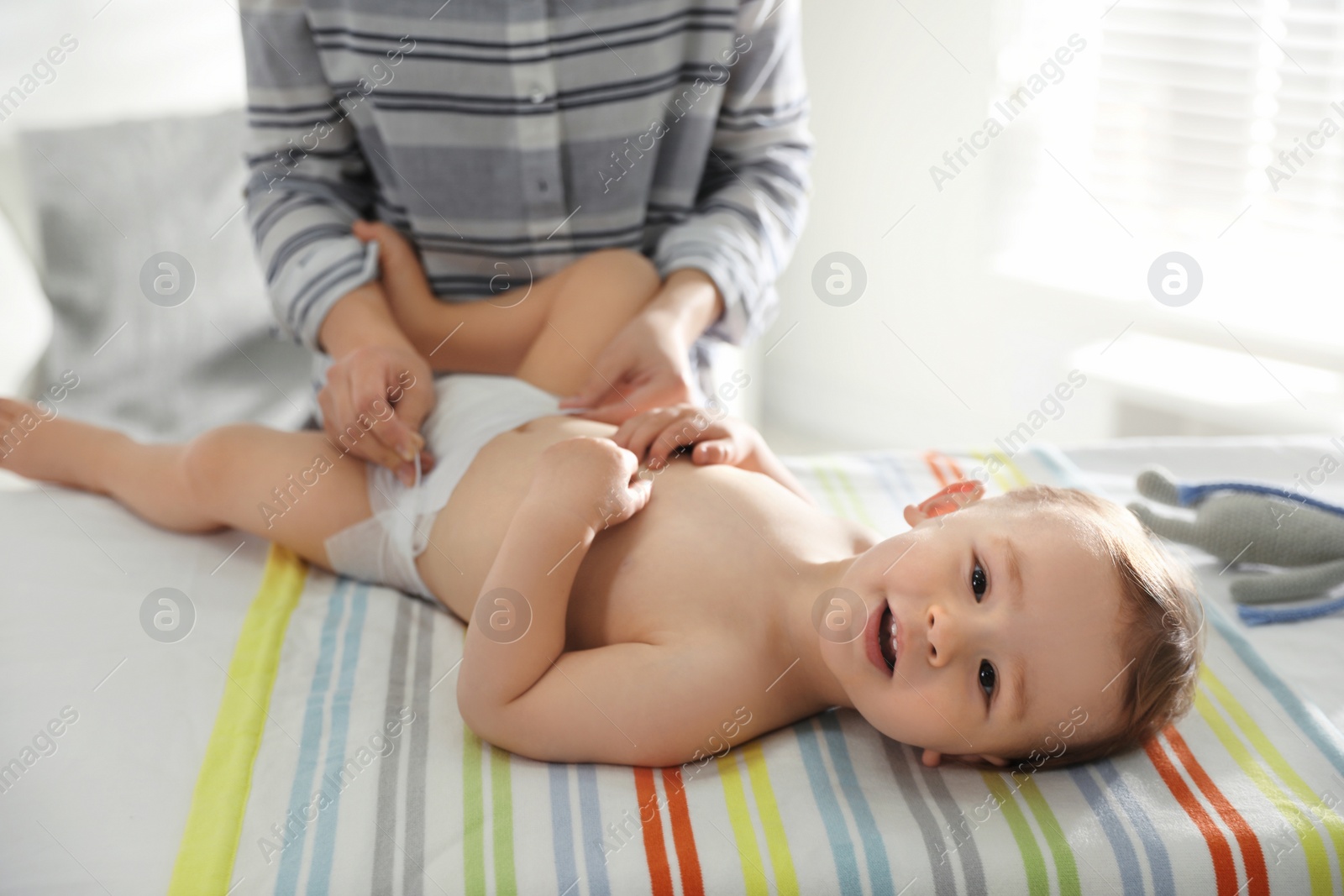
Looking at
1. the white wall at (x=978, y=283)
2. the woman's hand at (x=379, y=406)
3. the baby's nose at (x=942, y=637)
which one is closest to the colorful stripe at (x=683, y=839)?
the baby's nose at (x=942, y=637)

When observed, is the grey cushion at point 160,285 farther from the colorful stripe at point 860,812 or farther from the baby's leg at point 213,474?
the colorful stripe at point 860,812

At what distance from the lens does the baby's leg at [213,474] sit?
41.6 inches

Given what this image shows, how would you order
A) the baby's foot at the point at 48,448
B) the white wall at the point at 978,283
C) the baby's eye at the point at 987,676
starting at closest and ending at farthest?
1. the baby's eye at the point at 987,676
2. the baby's foot at the point at 48,448
3. the white wall at the point at 978,283

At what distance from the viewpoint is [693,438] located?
1018 mm

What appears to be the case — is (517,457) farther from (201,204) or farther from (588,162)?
(201,204)

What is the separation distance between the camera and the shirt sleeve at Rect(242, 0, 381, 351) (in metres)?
1.15

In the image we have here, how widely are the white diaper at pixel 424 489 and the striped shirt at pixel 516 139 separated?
19cm

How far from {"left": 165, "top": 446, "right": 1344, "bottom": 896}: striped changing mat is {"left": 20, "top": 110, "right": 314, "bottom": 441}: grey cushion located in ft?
1.78

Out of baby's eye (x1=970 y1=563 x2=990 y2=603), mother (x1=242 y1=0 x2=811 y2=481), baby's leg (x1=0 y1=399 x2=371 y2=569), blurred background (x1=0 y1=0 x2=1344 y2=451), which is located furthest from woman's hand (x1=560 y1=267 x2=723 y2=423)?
blurred background (x1=0 y1=0 x2=1344 y2=451)

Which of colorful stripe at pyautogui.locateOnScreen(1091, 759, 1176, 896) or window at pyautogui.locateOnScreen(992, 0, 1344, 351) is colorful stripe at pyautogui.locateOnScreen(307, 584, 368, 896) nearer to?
colorful stripe at pyautogui.locateOnScreen(1091, 759, 1176, 896)

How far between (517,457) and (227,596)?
0.99ft

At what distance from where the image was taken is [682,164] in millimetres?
1252

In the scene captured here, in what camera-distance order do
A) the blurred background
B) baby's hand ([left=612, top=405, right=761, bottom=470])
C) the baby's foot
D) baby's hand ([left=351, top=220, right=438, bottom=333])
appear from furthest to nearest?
the blurred background
baby's hand ([left=351, top=220, right=438, bottom=333])
the baby's foot
baby's hand ([left=612, top=405, right=761, bottom=470])

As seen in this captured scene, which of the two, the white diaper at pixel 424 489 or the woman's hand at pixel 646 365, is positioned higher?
the woman's hand at pixel 646 365
